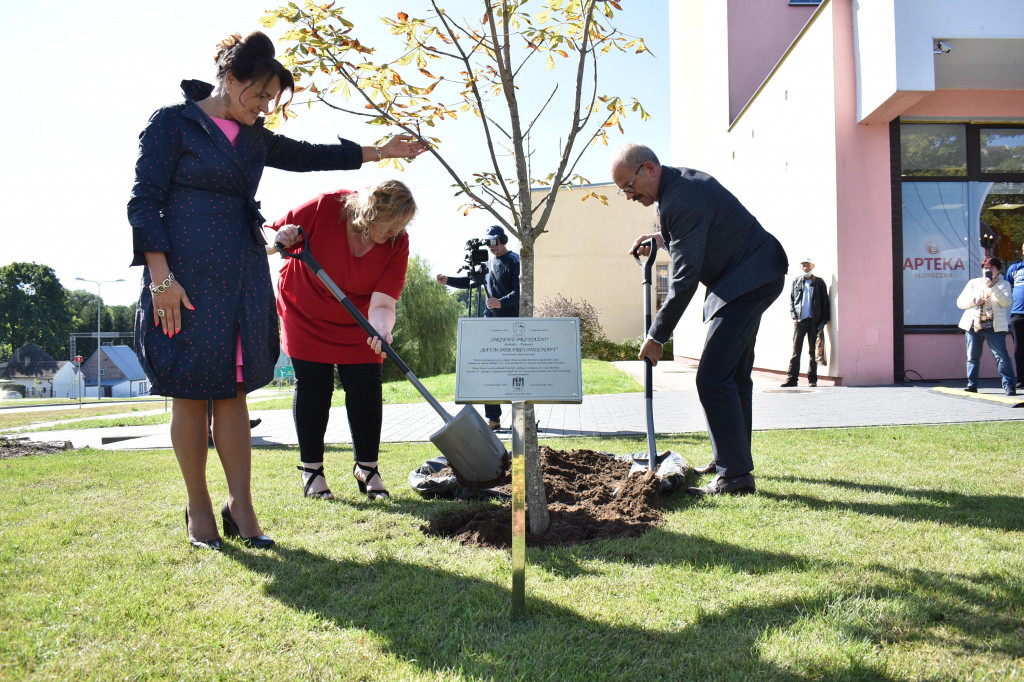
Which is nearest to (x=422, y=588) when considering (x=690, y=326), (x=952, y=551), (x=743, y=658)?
(x=743, y=658)

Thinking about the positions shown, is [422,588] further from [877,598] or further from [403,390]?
[403,390]

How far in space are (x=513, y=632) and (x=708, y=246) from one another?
253cm

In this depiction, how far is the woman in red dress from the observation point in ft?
12.4

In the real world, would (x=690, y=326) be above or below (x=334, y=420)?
above

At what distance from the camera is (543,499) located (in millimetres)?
3131

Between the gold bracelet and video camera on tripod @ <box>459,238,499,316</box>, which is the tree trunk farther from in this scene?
video camera on tripod @ <box>459,238,499,316</box>

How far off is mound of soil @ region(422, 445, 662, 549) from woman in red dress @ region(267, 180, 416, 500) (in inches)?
31.2

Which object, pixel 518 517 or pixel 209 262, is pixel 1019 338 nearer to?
pixel 518 517

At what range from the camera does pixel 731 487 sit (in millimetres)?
3738

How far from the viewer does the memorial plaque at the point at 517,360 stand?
230cm

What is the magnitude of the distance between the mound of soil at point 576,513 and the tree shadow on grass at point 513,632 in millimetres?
555

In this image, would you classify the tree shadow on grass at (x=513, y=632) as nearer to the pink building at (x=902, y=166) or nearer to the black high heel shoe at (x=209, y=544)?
the black high heel shoe at (x=209, y=544)

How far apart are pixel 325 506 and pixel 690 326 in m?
16.1

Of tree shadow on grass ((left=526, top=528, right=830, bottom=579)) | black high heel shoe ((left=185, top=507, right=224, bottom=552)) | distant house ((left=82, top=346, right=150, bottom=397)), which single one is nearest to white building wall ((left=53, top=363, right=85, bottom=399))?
distant house ((left=82, top=346, right=150, bottom=397))
